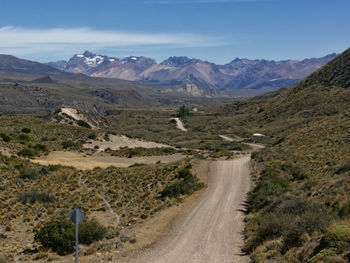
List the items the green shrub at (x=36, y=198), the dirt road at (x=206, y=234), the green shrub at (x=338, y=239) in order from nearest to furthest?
the green shrub at (x=338, y=239)
the dirt road at (x=206, y=234)
the green shrub at (x=36, y=198)

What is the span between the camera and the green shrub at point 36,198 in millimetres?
27095

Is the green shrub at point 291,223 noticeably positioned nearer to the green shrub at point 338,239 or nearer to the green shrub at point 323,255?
the green shrub at point 338,239

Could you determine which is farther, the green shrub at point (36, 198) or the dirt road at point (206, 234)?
the green shrub at point (36, 198)

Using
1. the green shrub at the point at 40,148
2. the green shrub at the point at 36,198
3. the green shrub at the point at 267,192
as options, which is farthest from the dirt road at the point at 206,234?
the green shrub at the point at 40,148

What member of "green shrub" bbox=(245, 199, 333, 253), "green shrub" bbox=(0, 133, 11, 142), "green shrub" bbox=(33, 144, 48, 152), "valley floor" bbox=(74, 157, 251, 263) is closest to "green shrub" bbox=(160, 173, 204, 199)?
"valley floor" bbox=(74, 157, 251, 263)

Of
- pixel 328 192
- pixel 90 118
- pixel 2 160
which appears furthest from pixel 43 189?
pixel 90 118

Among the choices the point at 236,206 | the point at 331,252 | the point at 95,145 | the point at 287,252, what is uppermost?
the point at 331,252

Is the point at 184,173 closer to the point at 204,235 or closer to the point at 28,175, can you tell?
the point at 28,175

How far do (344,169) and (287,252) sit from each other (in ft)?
50.7

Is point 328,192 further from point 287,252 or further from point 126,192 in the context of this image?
point 126,192

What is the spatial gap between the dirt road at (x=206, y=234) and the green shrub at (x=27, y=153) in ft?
111

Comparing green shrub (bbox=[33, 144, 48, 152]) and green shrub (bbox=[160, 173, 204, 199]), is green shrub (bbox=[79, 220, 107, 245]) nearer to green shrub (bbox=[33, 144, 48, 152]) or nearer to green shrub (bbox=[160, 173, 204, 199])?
green shrub (bbox=[160, 173, 204, 199])

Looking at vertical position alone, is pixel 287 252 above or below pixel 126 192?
above

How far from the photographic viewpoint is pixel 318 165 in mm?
34469
